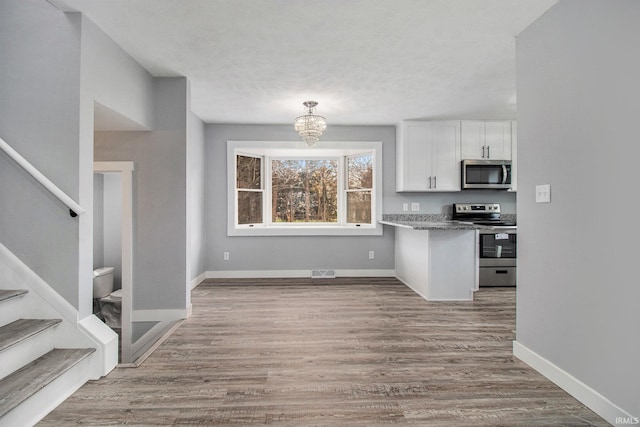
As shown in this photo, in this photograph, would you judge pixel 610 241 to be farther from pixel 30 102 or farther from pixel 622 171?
pixel 30 102

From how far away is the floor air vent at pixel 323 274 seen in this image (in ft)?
16.7

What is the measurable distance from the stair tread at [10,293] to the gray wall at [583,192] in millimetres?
3343

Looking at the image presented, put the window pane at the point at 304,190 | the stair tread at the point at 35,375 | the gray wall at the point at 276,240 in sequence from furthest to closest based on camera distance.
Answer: the window pane at the point at 304,190, the gray wall at the point at 276,240, the stair tread at the point at 35,375

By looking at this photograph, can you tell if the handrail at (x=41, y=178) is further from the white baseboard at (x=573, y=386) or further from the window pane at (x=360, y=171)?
the window pane at (x=360, y=171)

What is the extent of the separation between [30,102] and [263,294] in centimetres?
294

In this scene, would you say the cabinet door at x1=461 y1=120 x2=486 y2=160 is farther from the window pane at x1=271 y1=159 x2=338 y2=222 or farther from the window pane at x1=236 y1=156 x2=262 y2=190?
the window pane at x1=236 y1=156 x2=262 y2=190

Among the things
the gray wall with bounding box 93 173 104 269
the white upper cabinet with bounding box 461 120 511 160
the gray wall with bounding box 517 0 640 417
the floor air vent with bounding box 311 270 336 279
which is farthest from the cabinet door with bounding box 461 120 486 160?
the gray wall with bounding box 93 173 104 269

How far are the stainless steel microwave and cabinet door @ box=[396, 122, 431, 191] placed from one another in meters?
0.54

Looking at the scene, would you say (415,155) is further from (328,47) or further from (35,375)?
(35,375)

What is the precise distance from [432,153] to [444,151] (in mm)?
176

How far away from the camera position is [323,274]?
511cm

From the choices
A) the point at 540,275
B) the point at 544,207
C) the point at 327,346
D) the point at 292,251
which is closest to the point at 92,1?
the point at 327,346

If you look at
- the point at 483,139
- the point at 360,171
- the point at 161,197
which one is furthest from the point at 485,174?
the point at 161,197

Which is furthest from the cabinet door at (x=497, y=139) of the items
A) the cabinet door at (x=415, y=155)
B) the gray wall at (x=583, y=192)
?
the gray wall at (x=583, y=192)
